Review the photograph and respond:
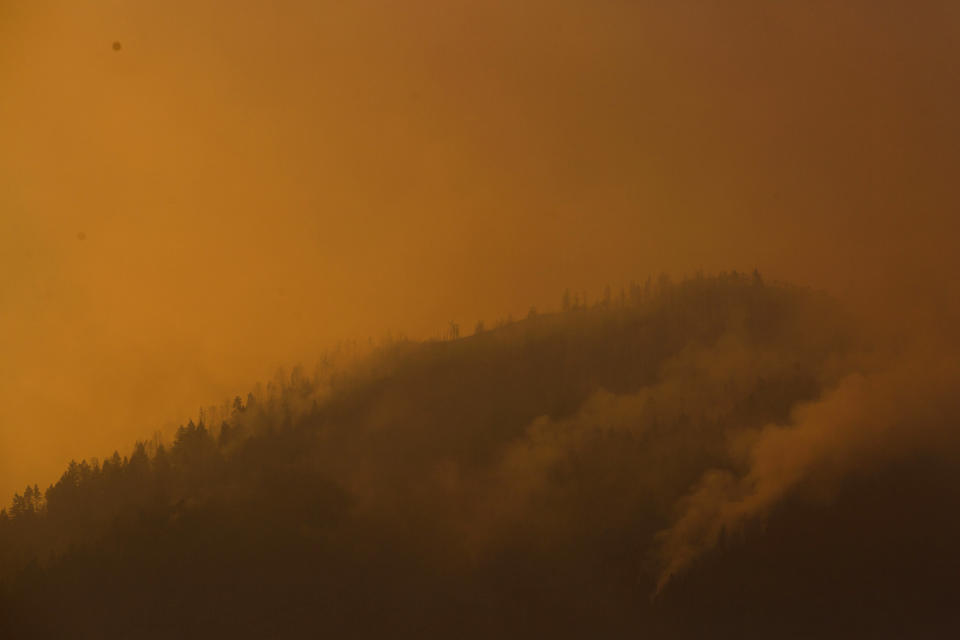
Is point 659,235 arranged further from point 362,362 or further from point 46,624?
point 46,624

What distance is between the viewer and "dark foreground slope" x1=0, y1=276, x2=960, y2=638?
5.60 meters

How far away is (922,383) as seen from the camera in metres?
5.77

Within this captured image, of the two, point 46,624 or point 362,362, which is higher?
point 362,362

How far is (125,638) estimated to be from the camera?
570cm

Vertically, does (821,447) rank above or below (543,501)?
below

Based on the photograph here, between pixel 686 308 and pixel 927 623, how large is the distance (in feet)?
6.72

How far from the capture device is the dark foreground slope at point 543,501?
5602mm

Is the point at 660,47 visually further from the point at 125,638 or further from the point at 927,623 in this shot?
the point at 125,638

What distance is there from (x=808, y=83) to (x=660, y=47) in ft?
2.82

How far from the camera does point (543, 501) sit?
5770 mm

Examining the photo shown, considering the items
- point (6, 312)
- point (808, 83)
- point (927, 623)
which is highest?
point (6, 312)

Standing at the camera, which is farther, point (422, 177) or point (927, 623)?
point (422, 177)

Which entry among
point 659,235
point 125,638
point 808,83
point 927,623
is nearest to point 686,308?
point 659,235

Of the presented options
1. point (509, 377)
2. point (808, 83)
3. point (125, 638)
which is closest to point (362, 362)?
point (509, 377)
